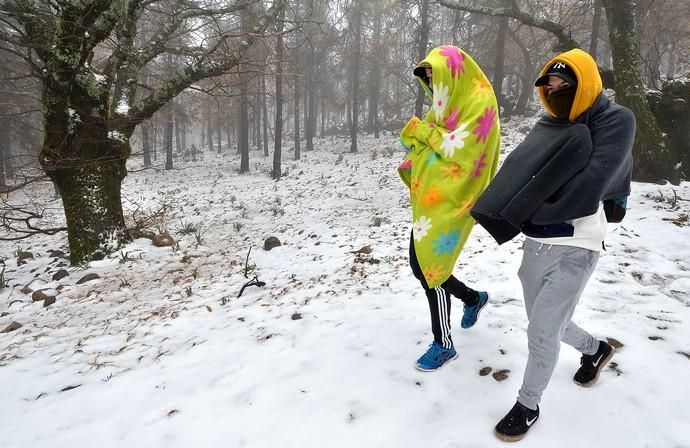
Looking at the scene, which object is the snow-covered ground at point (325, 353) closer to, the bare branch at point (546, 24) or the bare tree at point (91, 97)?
the bare tree at point (91, 97)

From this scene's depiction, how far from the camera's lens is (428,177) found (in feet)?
7.50

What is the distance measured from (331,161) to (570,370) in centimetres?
1615

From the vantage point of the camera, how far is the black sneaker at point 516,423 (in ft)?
6.11

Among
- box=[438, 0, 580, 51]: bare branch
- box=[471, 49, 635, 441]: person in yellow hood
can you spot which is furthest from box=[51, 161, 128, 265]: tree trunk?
box=[438, 0, 580, 51]: bare branch

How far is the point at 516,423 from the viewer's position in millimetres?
1874

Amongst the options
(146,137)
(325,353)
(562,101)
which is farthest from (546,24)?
(146,137)

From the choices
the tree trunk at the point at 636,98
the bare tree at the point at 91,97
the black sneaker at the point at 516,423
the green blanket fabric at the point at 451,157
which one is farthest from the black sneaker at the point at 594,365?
the tree trunk at the point at 636,98

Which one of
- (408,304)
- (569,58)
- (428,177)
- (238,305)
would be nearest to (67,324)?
(238,305)

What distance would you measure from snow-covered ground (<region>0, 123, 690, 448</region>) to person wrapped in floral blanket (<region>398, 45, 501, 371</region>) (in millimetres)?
728

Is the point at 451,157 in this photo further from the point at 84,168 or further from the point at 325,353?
the point at 84,168

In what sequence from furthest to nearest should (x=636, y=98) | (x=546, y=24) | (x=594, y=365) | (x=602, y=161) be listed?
(x=546, y=24), (x=636, y=98), (x=594, y=365), (x=602, y=161)

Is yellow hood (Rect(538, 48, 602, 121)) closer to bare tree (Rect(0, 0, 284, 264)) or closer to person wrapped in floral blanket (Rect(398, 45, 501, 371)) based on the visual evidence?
person wrapped in floral blanket (Rect(398, 45, 501, 371))

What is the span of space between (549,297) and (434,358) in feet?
3.30

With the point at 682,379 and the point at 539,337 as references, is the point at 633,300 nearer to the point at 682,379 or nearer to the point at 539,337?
the point at 682,379
